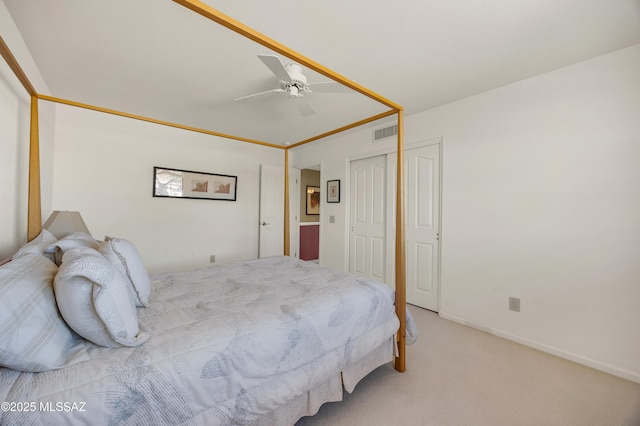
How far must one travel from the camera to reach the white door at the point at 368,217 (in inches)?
143

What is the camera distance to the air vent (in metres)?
3.39

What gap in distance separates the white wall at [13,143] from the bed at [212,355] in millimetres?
616

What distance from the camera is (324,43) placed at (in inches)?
72.2

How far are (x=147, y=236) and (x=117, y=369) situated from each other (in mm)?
3046

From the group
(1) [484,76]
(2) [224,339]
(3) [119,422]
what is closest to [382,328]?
(2) [224,339]

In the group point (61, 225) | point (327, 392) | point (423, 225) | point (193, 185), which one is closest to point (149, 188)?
point (193, 185)

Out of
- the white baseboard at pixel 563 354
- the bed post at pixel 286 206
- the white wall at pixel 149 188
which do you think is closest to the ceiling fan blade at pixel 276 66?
the bed post at pixel 286 206

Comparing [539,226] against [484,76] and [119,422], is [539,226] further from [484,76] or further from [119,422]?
[119,422]

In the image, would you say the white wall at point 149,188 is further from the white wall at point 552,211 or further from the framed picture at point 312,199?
the white wall at point 552,211

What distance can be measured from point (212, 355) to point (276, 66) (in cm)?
167

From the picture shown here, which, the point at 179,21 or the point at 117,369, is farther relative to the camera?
the point at 179,21

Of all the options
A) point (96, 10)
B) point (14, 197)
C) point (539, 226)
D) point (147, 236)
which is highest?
point (96, 10)

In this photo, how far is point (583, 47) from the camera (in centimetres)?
189

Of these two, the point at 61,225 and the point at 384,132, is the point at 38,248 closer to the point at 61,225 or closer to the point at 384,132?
the point at 61,225
